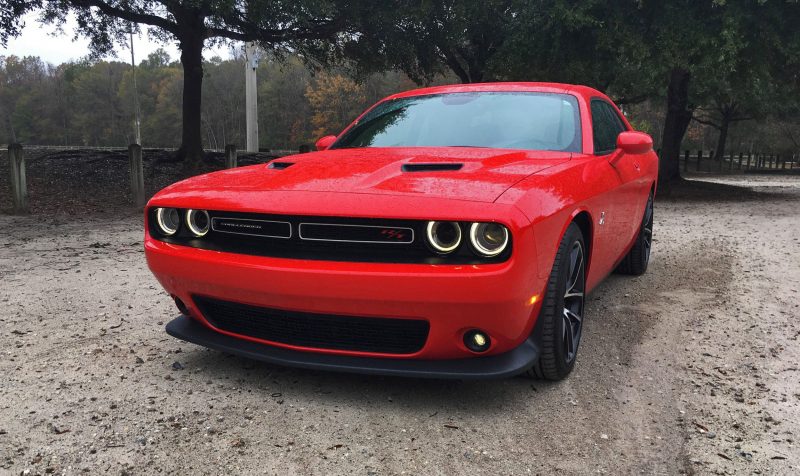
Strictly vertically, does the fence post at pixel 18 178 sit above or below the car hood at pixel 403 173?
below

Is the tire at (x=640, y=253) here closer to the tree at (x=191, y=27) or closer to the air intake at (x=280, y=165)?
the air intake at (x=280, y=165)

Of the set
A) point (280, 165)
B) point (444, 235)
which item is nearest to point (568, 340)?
point (444, 235)

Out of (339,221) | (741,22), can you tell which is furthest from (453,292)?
(741,22)

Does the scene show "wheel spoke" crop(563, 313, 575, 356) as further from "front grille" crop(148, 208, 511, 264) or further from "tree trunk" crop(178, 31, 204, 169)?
"tree trunk" crop(178, 31, 204, 169)

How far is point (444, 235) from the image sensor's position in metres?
2.48

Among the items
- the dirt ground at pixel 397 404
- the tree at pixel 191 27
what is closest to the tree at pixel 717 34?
the tree at pixel 191 27

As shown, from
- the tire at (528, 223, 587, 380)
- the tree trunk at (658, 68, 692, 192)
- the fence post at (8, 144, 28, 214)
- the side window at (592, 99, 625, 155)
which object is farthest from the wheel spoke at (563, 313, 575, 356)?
the tree trunk at (658, 68, 692, 192)

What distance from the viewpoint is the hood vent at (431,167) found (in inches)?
114

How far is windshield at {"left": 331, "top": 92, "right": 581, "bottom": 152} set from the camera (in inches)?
143

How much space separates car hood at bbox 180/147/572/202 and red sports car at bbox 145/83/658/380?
0.01 meters

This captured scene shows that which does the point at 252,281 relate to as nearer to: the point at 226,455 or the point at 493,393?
the point at 226,455

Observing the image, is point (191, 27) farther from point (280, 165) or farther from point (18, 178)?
point (280, 165)

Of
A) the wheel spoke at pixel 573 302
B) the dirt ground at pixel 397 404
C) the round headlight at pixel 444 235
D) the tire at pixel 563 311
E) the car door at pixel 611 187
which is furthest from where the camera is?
the car door at pixel 611 187

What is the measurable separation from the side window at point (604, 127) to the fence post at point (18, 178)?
319 inches
